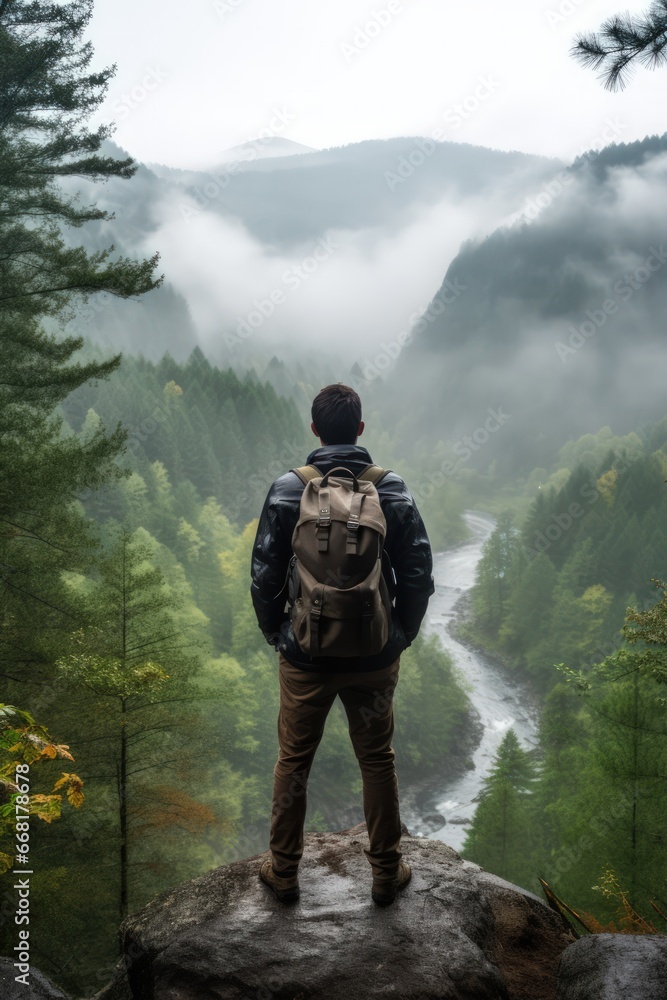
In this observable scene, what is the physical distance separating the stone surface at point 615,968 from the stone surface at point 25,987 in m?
2.87

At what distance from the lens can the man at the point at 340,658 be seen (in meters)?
3.88

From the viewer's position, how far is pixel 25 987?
11.7 feet

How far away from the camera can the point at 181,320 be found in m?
182

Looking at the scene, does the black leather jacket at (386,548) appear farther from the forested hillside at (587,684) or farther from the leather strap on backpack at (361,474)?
the forested hillside at (587,684)

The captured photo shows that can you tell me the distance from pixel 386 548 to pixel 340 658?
2.45ft

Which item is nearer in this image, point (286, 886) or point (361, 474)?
point (361, 474)

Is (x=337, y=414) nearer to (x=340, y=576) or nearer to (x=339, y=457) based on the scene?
(x=339, y=457)

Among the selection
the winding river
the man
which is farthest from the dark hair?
the winding river

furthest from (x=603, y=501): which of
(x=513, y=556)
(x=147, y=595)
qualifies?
(x=147, y=595)

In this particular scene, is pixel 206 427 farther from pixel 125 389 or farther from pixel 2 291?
pixel 2 291

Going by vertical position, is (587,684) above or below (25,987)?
below

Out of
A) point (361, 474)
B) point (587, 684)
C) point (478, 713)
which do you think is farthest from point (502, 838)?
point (478, 713)

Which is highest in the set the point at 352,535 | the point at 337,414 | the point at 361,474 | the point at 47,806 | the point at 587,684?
the point at 337,414

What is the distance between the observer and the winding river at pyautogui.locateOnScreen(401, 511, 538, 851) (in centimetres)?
3475
